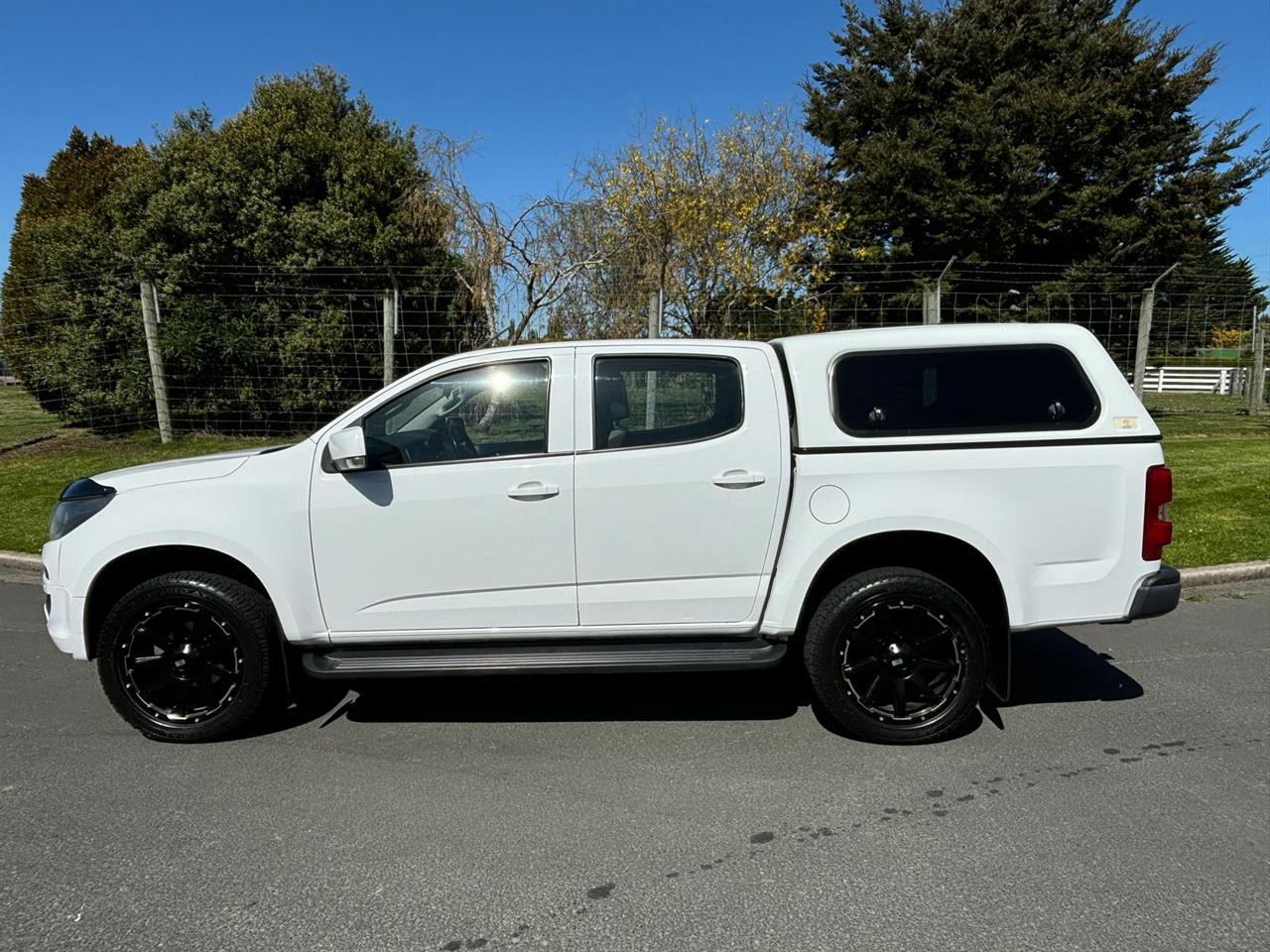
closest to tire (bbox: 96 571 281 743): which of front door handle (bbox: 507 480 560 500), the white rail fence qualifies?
front door handle (bbox: 507 480 560 500)

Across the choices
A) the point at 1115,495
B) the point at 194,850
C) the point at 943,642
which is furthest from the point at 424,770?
the point at 1115,495

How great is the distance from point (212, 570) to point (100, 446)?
1102 cm

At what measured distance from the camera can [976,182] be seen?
25.7m

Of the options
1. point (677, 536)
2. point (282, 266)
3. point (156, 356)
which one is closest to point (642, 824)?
point (677, 536)

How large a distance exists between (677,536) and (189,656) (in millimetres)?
2349

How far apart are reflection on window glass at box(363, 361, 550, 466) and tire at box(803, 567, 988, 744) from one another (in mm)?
1584

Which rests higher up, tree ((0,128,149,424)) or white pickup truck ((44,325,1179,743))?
tree ((0,128,149,424))

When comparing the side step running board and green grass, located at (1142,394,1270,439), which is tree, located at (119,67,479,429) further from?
green grass, located at (1142,394,1270,439)

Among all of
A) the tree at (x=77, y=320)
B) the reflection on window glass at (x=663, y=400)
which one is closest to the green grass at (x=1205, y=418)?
the reflection on window glass at (x=663, y=400)

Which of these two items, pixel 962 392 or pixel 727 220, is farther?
pixel 727 220

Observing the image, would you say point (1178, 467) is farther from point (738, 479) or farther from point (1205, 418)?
point (738, 479)

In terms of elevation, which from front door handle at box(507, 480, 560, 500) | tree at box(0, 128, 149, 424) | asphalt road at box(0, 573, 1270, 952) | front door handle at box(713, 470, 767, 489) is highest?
tree at box(0, 128, 149, 424)

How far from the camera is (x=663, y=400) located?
13.9 ft

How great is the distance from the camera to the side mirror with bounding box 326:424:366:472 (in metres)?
3.83
